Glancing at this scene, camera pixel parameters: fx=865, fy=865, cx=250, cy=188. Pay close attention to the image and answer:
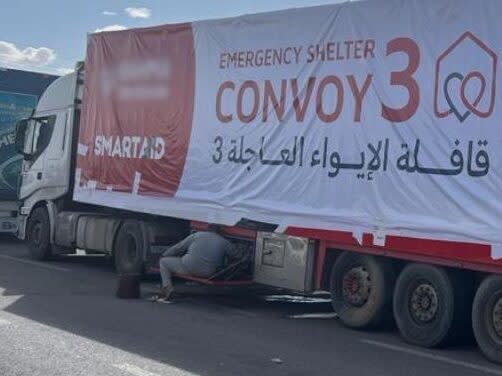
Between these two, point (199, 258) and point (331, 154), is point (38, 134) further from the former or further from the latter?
point (331, 154)

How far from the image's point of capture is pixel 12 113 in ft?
63.8

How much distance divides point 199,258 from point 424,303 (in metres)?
3.38

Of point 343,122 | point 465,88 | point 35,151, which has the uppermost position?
point 465,88

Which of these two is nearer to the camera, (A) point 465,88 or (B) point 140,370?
(B) point 140,370

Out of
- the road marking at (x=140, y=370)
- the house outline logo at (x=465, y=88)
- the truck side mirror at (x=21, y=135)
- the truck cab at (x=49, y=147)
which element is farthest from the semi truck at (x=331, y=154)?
the truck side mirror at (x=21, y=135)

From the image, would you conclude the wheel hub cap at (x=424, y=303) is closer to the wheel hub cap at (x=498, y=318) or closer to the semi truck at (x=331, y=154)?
the semi truck at (x=331, y=154)

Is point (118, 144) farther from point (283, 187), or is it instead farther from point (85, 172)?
point (283, 187)

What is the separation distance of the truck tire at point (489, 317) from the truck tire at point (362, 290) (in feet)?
4.11

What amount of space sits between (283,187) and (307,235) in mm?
715

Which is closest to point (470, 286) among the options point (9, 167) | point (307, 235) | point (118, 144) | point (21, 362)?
point (307, 235)

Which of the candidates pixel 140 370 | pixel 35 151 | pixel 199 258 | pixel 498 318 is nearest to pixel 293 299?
pixel 199 258

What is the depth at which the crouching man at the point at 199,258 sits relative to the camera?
11102 mm

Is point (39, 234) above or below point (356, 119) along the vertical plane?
below

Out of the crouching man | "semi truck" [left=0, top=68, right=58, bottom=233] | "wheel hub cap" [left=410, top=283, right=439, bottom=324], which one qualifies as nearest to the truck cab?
"semi truck" [left=0, top=68, right=58, bottom=233]
